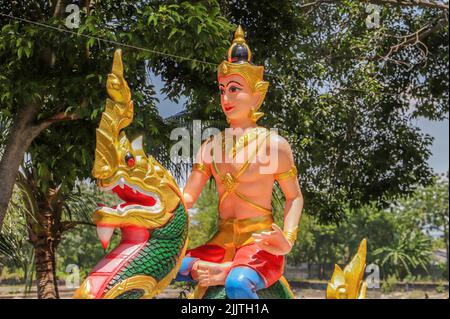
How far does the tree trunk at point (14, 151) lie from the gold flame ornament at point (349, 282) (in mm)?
3359

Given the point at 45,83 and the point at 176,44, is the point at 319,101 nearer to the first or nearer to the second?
the point at 176,44

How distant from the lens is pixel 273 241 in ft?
10.3

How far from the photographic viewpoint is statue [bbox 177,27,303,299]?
10.6ft

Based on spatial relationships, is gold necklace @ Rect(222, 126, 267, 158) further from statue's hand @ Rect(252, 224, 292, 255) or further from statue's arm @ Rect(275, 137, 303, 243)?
statue's hand @ Rect(252, 224, 292, 255)

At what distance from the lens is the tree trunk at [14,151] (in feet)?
19.3

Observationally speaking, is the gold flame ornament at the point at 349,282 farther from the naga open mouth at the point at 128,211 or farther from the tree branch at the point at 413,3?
the tree branch at the point at 413,3

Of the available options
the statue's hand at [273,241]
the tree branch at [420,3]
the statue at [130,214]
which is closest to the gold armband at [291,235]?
the statue's hand at [273,241]

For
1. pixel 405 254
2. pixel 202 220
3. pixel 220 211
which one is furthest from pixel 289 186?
pixel 405 254

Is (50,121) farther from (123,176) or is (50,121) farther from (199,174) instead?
(123,176)

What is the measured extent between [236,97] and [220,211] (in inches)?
24.8

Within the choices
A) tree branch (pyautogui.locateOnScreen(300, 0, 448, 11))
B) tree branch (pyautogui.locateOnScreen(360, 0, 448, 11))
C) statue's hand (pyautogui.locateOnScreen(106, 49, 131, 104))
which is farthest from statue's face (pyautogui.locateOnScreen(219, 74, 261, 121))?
tree branch (pyautogui.locateOnScreen(360, 0, 448, 11))

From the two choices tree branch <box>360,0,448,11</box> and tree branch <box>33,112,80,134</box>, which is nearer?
tree branch <box>33,112,80,134</box>


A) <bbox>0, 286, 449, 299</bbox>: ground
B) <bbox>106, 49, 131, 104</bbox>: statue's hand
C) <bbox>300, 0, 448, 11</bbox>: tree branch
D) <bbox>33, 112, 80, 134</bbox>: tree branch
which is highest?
<bbox>300, 0, 448, 11</bbox>: tree branch
